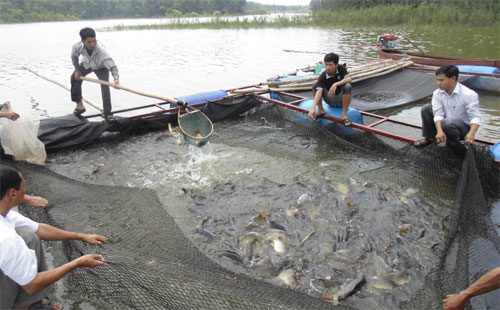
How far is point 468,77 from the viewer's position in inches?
405

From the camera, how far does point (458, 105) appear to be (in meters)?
5.04

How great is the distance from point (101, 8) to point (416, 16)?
6139 centimetres

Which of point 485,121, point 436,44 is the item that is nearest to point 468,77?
point 485,121

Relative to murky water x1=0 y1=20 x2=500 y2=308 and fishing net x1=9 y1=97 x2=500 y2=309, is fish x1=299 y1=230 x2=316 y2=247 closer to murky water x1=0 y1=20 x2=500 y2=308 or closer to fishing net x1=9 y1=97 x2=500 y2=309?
murky water x1=0 y1=20 x2=500 y2=308

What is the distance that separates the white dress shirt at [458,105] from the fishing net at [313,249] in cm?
51

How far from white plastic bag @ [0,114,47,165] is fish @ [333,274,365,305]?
509 cm

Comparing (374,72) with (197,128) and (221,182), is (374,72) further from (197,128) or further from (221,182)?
(221,182)

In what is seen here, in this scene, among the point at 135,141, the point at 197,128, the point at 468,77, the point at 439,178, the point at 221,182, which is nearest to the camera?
the point at 439,178

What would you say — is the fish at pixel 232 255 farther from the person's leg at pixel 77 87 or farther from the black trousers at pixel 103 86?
the person's leg at pixel 77 87

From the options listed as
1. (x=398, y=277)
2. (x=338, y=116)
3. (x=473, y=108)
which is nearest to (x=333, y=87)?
(x=338, y=116)

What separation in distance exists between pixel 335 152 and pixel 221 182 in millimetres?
2237

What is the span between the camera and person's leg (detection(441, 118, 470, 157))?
4848 millimetres

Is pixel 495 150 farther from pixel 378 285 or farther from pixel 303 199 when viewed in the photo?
pixel 378 285

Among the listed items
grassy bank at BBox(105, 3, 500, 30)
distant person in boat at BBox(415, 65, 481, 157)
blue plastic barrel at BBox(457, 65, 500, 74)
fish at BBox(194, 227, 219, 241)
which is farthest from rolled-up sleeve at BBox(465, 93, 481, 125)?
grassy bank at BBox(105, 3, 500, 30)
